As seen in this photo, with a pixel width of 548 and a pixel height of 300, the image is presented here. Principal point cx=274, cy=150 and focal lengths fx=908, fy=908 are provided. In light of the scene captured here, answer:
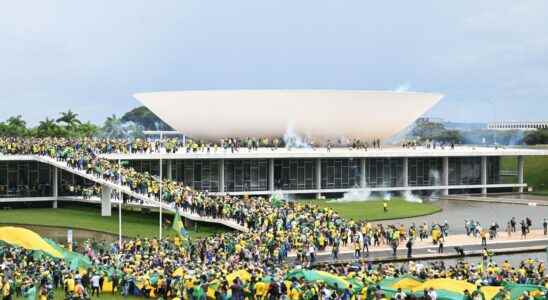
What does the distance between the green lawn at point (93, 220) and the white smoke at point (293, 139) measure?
49.8 ft

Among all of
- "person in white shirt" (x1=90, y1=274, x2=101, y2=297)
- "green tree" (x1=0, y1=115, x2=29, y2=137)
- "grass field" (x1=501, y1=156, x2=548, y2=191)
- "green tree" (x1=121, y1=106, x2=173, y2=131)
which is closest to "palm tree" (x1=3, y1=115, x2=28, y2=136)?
"green tree" (x1=0, y1=115, x2=29, y2=137)

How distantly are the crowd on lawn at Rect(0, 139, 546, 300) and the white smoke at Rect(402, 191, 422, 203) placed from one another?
13.0 m

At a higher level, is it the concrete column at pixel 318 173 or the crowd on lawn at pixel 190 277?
the concrete column at pixel 318 173

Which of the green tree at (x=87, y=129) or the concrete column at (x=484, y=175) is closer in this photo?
the concrete column at (x=484, y=175)

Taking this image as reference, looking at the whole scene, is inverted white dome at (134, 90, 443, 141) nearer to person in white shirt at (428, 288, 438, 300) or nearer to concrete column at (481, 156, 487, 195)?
concrete column at (481, 156, 487, 195)

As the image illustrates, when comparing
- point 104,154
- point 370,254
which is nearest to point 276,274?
point 370,254

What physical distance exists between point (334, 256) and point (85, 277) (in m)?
10.5

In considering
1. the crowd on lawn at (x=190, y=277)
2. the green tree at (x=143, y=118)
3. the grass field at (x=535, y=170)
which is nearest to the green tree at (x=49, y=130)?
the grass field at (x=535, y=170)

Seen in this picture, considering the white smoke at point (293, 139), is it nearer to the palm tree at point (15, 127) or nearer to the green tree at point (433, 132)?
the palm tree at point (15, 127)

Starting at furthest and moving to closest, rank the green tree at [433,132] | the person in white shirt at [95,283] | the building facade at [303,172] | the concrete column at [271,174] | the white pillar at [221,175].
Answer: the green tree at [433,132] < the concrete column at [271,174] < the white pillar at [221,175] < the building facade at [303,172] < the person in white shirt at [95,283]

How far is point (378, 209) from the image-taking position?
45.2 metres

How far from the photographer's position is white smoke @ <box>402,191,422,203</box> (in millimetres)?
51838

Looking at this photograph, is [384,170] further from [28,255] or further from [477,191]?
[28,255]

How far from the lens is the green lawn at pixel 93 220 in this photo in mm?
37406
